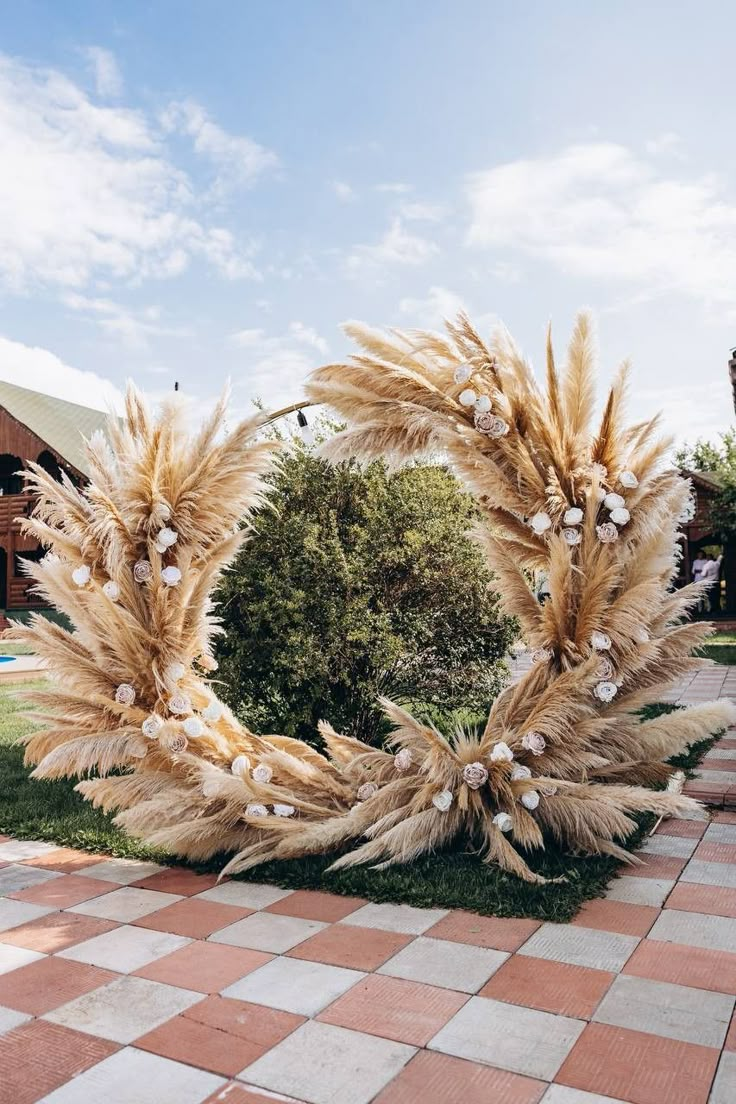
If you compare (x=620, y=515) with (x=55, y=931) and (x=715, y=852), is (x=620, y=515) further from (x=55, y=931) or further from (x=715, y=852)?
(x=55, y=931)

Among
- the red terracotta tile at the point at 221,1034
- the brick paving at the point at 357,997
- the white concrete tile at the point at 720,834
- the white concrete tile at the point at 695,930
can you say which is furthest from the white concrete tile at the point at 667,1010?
the white concrete tile at the point at 720,834

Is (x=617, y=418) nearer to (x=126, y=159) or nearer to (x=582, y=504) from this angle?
(x=582, y=504)

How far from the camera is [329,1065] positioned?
2.42 metres

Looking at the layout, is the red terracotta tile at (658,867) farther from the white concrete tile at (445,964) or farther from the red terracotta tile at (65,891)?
the red terracotta tile at (65,891)

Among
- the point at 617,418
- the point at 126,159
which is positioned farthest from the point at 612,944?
the point at 126,159

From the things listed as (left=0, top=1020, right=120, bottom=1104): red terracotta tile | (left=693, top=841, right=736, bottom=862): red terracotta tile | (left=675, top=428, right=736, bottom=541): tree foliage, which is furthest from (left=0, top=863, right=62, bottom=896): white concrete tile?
(left=675, top=428, right=736, bottom=541): tree foliage

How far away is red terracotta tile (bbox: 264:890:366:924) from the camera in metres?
3.67

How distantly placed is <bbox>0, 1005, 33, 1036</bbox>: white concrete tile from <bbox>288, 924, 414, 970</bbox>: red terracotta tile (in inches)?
37.5

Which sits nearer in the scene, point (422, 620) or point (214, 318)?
point (422, 620)

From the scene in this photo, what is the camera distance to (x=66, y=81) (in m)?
6.73

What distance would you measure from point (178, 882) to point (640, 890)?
7.33 feet

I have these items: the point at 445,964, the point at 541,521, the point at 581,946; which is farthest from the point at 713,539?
the point at 445,964

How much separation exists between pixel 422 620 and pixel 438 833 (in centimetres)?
248

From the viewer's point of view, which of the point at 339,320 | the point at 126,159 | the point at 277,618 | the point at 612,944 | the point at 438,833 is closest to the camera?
the point at 612,944
